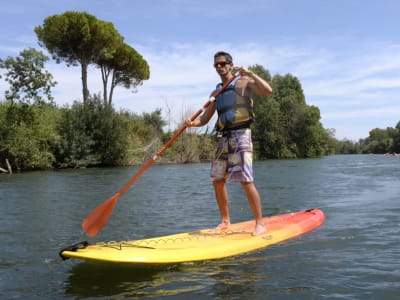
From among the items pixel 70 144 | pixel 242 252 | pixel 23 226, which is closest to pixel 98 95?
pixel 70 144

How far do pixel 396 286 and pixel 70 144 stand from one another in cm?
2319

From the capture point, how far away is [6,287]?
3.23 metres

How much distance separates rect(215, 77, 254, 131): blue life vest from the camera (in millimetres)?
4527

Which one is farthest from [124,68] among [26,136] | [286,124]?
[286,124]

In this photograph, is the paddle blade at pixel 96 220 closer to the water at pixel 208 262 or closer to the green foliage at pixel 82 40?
the water at pixel 208 262

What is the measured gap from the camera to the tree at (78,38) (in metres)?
27.4

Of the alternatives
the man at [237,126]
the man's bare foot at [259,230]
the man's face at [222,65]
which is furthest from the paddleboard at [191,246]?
the man's face at [222,65]

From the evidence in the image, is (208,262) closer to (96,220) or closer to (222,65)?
(96,220)

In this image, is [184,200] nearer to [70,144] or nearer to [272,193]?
[272,193]

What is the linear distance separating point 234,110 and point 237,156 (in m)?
0.50

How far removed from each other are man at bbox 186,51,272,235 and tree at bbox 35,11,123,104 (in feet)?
76.3

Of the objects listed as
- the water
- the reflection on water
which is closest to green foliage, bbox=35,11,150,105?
the water

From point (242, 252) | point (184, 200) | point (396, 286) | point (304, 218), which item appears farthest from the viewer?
point (184, 200)

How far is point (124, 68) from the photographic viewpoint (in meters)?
33.4
